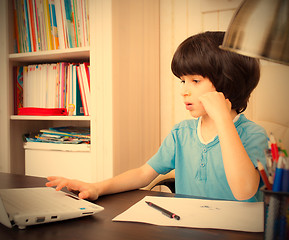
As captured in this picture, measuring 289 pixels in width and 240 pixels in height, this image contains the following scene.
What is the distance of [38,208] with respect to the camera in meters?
0.63

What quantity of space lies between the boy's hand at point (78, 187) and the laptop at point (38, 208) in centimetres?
3

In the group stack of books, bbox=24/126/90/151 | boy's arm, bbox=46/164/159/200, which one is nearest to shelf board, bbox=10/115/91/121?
stack of books, bbox=24/126/90/151

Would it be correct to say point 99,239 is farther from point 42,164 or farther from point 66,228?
point 42,164

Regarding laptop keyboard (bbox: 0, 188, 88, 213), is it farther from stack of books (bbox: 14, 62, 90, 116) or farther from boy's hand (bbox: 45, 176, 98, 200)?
stack of books (bbox: 14, 62, 90, 116)

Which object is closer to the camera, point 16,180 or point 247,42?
point 247,42

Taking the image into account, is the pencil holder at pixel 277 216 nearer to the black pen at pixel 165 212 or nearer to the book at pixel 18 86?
the black pen at pixel 165 212

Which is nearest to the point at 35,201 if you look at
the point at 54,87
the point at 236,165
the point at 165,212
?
the point at 165,212

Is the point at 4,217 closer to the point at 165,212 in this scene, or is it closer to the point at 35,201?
the point at 35,201

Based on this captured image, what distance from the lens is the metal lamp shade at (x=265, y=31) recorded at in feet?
1.44

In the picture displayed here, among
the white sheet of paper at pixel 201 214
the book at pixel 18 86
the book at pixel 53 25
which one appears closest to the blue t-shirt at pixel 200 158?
the white sheet of paper at pixel 201 214

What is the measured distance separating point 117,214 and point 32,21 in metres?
1.51

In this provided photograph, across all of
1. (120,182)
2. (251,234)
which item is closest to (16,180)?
(120,182)

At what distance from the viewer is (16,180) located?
1.01 metres

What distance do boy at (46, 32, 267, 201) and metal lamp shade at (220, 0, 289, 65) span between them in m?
0.38
